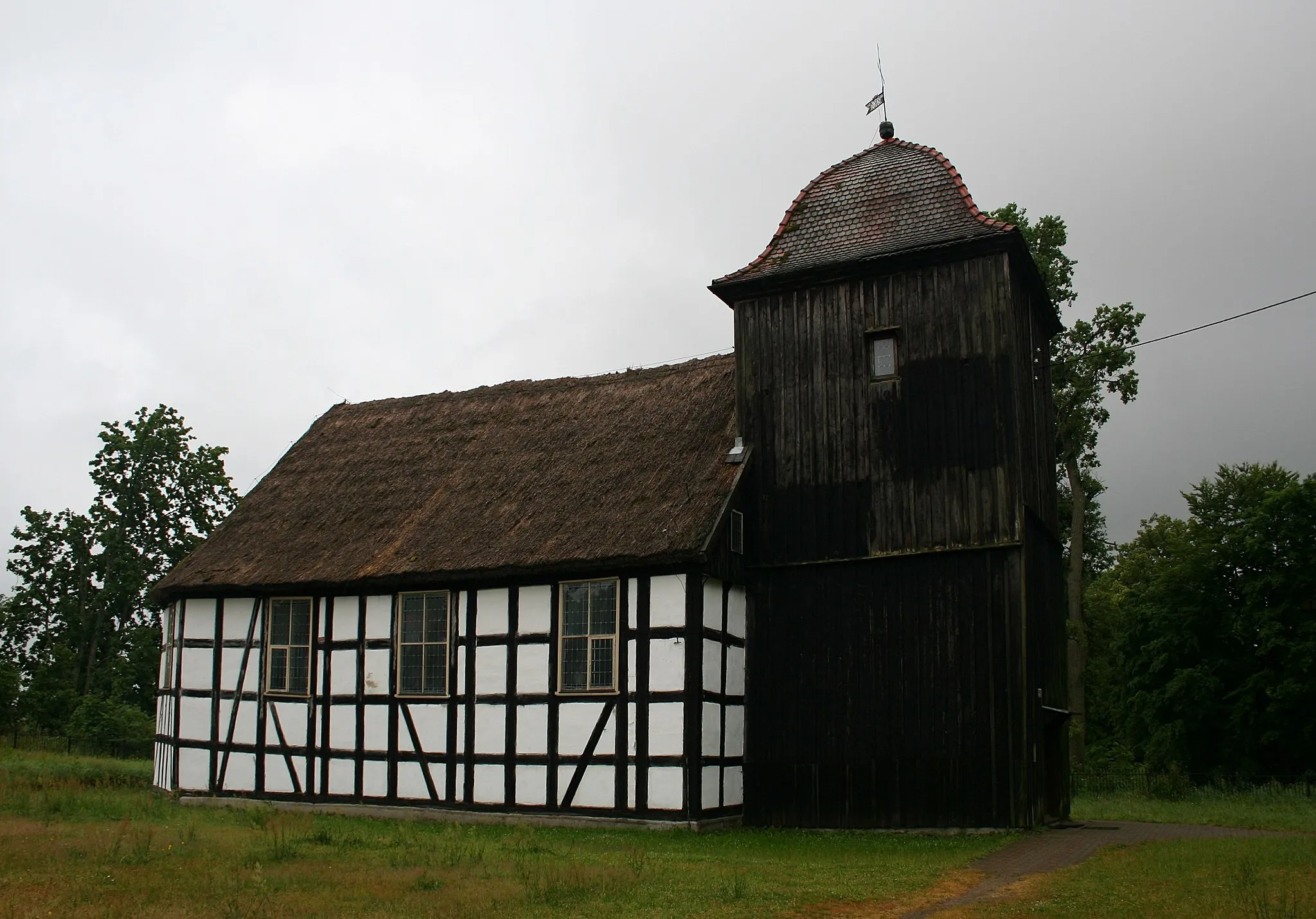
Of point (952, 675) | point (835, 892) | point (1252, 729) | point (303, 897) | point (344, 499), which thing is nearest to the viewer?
point (303, 897)

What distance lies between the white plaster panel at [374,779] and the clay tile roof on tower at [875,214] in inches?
399

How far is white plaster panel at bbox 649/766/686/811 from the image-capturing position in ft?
62.9

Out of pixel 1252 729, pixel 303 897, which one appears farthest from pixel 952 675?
pixel 1252 729

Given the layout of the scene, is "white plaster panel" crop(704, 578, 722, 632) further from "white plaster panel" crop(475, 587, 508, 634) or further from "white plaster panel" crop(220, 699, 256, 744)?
"white plaster panel" crop(220, 699, 256, 744)

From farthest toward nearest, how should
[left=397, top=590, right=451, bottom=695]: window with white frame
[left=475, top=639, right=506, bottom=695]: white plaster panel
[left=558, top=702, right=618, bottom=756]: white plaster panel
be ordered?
[left=397, top=590, right=451, bottom=695]: window with white frame, [left=475, top=639, right=506, bottom=695]: white plaster panel, [left=558, top=702, right=618, bottom=756]: white plaster panel

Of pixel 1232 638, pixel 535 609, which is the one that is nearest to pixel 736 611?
pixel 535 609

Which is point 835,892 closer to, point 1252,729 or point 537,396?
point 537,396

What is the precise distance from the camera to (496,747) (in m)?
20.9

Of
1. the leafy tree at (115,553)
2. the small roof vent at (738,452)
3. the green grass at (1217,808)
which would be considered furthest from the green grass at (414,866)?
the leafy tree at (115,553)

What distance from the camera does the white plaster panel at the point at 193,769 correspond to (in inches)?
936

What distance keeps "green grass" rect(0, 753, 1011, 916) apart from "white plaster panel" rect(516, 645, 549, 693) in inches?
88.4

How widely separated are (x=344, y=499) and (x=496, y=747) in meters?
7.05

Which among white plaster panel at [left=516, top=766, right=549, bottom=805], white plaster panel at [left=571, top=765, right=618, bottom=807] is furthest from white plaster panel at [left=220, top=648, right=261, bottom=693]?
white plaster panel at [left=571, top=765, right=618, bottom=807]

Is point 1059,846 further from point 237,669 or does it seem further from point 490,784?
point 237,669
